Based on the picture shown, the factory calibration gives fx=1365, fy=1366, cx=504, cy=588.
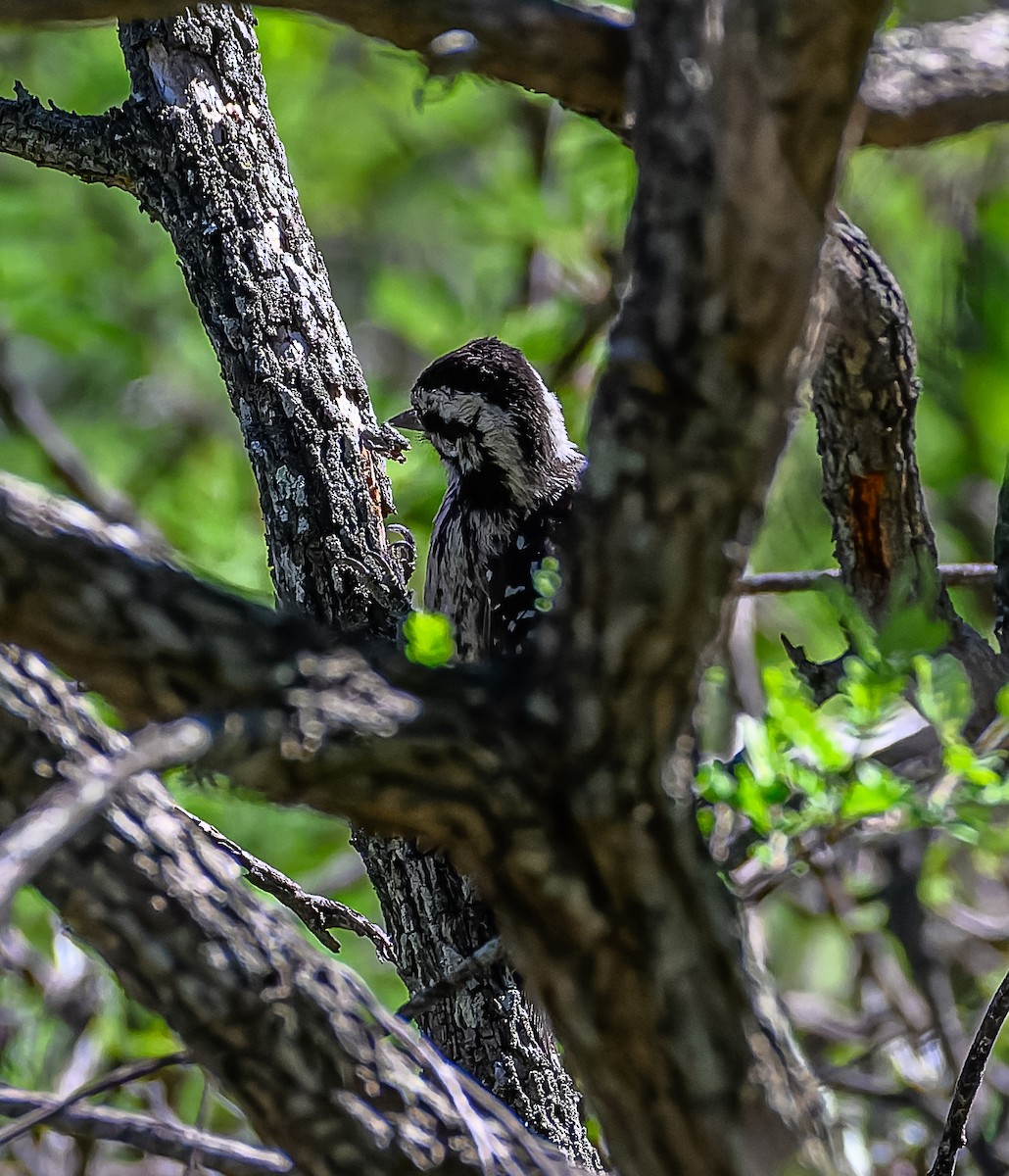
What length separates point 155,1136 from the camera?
9.18ft

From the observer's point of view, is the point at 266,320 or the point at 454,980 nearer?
the point at 454,980

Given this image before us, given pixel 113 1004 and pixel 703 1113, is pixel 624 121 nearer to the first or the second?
pixel 703 1113

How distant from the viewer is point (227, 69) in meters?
3.61

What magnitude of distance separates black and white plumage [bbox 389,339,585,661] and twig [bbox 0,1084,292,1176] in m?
2.42

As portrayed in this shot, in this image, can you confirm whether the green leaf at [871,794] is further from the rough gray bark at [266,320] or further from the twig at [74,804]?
the twig at [74,804]

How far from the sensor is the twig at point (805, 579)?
4.13m

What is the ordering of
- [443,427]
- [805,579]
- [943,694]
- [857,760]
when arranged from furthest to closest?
[443,427] < [805,579] < [857,760] < [943,694]

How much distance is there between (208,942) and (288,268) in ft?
6.75

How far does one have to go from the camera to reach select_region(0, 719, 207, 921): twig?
1.52m

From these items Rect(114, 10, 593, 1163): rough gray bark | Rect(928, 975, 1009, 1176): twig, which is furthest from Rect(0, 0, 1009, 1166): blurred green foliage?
Rect(114, 10, 593, 1163): rough gray bark

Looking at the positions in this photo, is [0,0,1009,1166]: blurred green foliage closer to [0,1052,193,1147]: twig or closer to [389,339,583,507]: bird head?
[389,339,583,507]: bird head

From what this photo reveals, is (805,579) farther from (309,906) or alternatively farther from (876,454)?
(309,906)

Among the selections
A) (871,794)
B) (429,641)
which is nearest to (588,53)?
(429,641)

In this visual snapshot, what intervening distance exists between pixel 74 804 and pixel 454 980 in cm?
152
